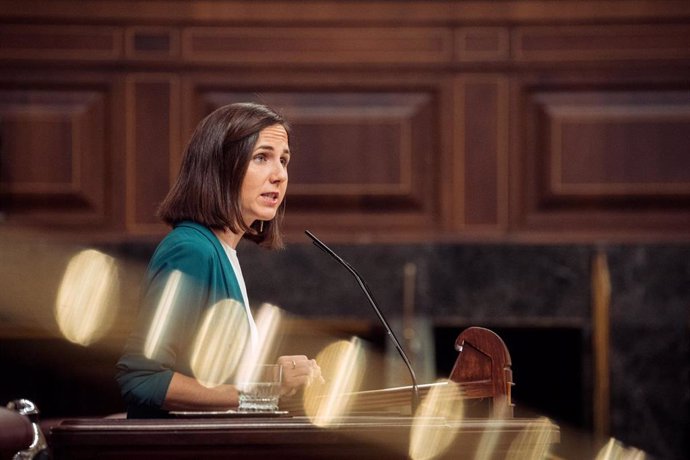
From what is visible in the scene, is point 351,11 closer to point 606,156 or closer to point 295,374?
point 606,156

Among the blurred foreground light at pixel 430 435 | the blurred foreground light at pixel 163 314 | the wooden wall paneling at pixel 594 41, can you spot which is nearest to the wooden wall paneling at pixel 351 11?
the wooden wall paneling at pixel 594 41

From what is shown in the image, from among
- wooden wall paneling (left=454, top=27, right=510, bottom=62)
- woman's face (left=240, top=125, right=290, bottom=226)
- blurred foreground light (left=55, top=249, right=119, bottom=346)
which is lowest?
blurred foreground light (left=55, top=249, right=119, bottom=346)

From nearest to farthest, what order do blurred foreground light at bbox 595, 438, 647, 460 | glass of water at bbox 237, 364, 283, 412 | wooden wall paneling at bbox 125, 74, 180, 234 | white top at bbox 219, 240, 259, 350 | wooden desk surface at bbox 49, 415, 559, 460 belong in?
wooden desk surface at bbox 49, 415, 559, 460 < glass of water at bbox 237, 364, 283, 412 < white top at bbox 219, 240, 259, 350 < blurred foreground light at bbox 595, 438, 647, 460 < wooden wall paneling at bbox 125, 74, 180, 234

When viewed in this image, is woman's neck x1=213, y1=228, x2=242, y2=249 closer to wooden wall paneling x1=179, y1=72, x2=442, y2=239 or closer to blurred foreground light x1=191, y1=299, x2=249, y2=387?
blurred foreground light x1=191, y1=299, x2=249, y2=387

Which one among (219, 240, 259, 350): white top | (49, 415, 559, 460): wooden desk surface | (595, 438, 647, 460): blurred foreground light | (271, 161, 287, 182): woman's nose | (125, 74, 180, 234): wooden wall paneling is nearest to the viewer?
(49, 415, 559, 460): wooden desk surface

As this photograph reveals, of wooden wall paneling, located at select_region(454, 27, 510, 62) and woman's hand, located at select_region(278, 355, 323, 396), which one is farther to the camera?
wooden wall paneling, located at select_region(454, 27, 510, 62)

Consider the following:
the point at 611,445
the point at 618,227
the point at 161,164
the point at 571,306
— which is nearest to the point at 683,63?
the point at 618,227

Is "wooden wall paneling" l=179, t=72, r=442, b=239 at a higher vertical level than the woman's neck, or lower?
higher

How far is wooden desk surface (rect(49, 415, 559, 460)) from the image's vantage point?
1688 millimetres

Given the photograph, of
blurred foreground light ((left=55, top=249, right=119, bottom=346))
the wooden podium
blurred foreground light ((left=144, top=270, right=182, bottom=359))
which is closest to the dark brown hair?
blurred foreground light ((left=144, top=270, right=182, bottom=359))

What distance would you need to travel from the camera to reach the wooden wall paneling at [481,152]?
428 centimetres

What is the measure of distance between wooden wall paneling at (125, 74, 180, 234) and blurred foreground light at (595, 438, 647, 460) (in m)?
1.59

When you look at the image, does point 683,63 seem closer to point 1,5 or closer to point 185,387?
point 1,5

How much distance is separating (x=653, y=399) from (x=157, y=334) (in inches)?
104
